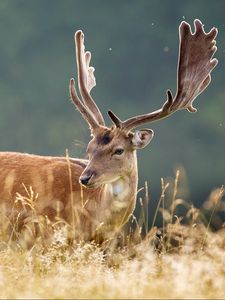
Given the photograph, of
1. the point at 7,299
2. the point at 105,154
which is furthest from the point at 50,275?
the point at 105,154

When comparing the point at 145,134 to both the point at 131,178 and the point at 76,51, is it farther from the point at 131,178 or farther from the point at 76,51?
the point at 76,51

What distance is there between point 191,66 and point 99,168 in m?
1.64

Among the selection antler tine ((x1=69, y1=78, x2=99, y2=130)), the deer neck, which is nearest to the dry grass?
the deer neck

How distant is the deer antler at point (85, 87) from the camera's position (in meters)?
7.41

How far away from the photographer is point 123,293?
3.50m

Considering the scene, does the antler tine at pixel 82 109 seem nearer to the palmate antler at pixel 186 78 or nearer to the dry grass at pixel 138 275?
the palmate antler at pixel 186 78

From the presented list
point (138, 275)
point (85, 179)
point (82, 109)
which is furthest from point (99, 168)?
point (138, 275)

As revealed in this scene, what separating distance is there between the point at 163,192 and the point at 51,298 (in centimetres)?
242

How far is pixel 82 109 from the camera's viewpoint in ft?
24.6

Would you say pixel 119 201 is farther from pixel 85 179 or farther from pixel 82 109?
pixel 82 109

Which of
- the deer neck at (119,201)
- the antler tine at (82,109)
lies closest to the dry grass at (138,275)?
the deer neck at (119,201)

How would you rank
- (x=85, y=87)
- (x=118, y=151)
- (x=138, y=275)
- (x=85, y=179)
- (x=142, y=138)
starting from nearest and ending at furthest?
(x=138, y=275) < (x=85, y=179) < (x=118, y=151) < (x=142, y=138) < (x=85, y=87)

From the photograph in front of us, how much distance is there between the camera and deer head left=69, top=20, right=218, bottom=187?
6.84 m

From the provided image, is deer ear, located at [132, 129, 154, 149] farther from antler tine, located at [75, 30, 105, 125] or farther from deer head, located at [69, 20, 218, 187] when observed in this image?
antler tine, located at [75, 30, 105, 125]
